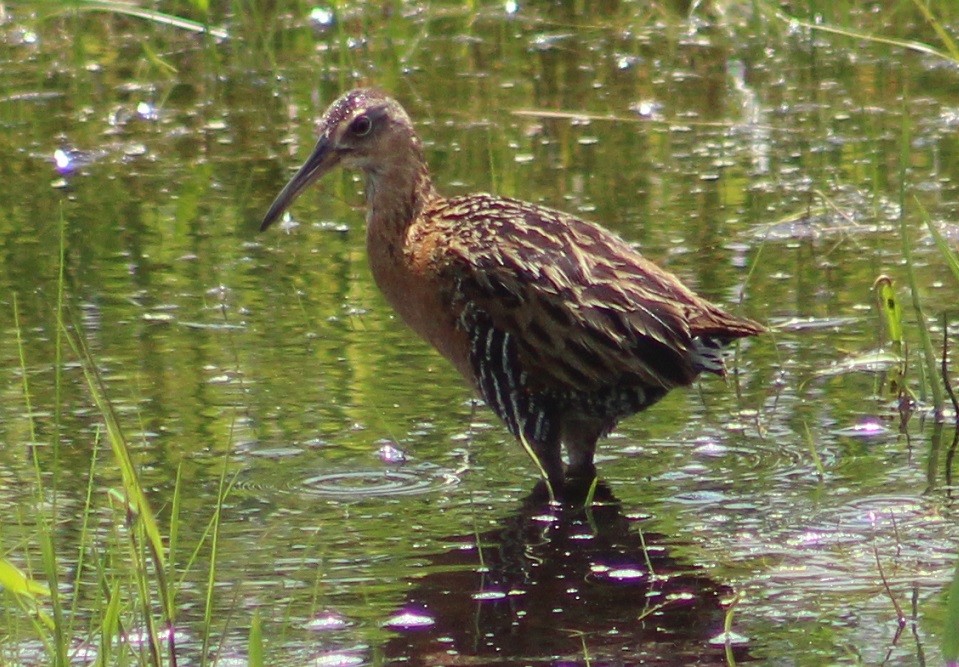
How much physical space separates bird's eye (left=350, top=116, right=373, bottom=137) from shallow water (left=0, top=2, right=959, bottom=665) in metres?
0.72

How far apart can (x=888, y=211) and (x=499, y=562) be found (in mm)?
3267

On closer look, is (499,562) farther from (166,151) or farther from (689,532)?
(166,151)

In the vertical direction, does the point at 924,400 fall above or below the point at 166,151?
below

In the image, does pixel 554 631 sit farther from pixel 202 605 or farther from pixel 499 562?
pixel 202 605

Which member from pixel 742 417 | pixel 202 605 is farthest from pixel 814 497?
pixel 202 605

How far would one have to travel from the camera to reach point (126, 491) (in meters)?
3.74

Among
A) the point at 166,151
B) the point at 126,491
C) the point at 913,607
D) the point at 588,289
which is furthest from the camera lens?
the point at 166,151

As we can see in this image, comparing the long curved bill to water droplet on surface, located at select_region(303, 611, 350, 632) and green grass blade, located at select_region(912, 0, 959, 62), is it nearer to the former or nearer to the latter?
green grass blade, located at select_region(912, 0, 959, 62)

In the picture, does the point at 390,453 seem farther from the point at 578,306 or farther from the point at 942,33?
the point at 942,33

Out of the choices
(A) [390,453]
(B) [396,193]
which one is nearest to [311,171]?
(B) [396,193]

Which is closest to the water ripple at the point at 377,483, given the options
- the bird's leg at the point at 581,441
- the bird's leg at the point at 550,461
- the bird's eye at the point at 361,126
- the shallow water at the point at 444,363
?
the shallow water at the point at 444,363

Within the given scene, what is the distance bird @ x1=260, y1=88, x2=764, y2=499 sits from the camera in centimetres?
561

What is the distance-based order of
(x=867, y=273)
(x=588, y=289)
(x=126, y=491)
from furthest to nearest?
1. (x=867, y=273)
2. (x=588, y=289)
3. (x=126, y=491)

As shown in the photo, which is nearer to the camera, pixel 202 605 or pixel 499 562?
pixel 202 605
